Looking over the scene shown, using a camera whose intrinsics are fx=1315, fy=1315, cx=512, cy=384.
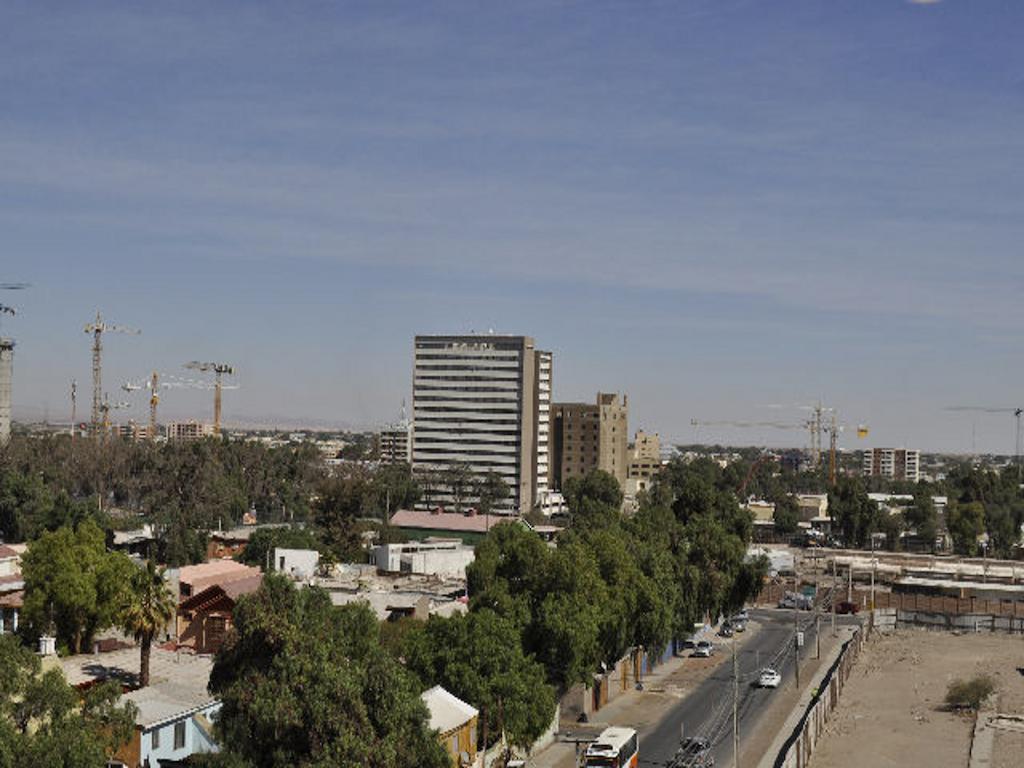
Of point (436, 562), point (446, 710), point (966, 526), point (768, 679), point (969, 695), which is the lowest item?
point (969, 695)

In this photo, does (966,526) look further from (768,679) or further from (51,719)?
(51,719)

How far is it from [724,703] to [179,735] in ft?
106

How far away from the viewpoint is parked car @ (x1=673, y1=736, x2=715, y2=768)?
5047 centimetres

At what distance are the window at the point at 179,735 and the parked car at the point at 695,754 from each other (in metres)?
18.9

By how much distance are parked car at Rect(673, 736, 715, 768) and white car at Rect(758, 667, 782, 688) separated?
18.3 meters

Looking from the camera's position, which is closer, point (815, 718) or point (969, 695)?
point (815, 718)

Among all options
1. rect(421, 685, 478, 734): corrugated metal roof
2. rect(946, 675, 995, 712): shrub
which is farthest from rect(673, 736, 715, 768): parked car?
rect(946, 675, 995, 712): shrub

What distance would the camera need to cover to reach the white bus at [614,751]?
44.9 m

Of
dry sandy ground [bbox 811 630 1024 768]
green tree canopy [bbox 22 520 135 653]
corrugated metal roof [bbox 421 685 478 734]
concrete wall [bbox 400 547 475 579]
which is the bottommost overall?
dry sandy ground [bbox 811 630 1024 768]

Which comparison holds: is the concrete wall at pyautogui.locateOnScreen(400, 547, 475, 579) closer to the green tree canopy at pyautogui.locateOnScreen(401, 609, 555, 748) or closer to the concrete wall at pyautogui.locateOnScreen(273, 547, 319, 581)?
the concrete wall at pyautogui.locateOnScreen(273, 547, 319, 581)

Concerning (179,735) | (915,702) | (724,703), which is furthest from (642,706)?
(179,735)

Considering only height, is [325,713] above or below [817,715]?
above

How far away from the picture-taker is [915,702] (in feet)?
235

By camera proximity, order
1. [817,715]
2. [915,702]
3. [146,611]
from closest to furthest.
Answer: [146,611] → [817,715] → [915,702]
